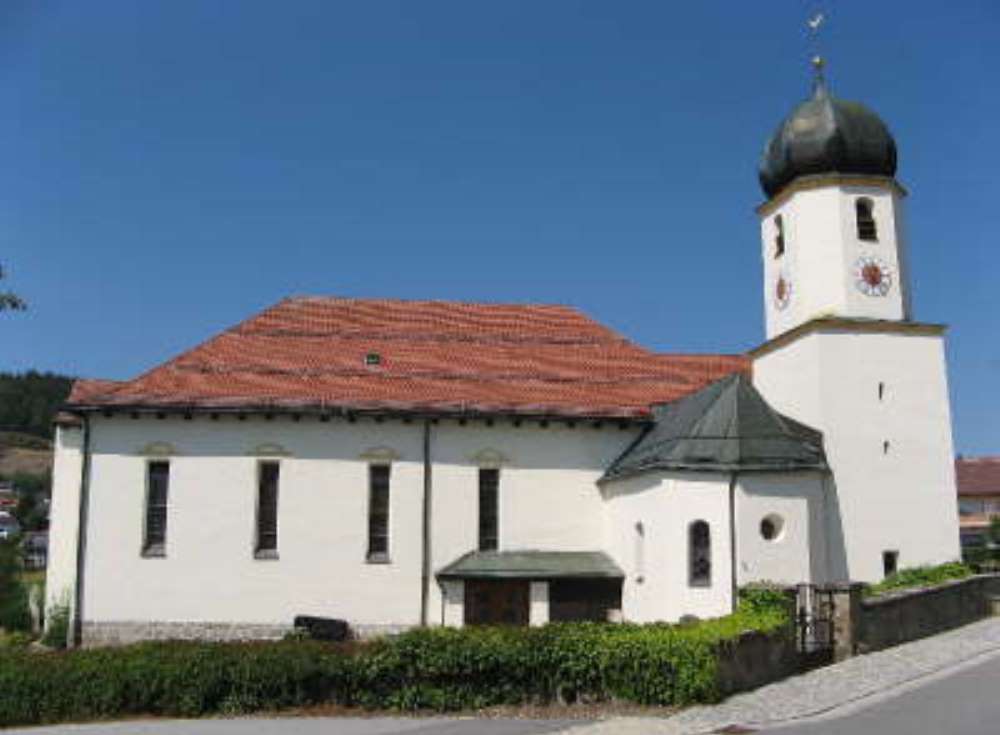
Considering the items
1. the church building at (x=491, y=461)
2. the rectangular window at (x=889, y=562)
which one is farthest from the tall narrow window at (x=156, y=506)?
the rectangular window at (x=889, y=562)

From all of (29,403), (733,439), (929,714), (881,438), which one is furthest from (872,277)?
(29,403)

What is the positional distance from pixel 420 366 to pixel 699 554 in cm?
1004

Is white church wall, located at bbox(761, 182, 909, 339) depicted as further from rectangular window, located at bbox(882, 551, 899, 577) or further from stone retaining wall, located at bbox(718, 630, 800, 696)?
stone retaining wall, located at bbox(718, 630, 800, 696)

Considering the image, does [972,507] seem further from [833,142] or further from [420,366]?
[420,366]

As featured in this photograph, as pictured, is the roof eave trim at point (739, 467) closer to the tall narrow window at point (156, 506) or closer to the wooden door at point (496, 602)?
the wooden door at point (496, 602)

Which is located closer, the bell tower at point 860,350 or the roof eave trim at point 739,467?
the roof eave trim at point 739,467

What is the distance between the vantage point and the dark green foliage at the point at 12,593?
31.4 metres

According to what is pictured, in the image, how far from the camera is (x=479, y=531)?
27062 millimetres

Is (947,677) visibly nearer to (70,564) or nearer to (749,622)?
(749,622)

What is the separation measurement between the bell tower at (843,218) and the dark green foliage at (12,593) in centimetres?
2453

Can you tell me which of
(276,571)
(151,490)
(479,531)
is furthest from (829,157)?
(151,490)

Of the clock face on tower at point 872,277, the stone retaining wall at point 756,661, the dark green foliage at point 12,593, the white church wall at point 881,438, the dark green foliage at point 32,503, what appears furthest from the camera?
the dark green foliage at point 32,503

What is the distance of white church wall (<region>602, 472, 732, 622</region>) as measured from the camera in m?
21.8

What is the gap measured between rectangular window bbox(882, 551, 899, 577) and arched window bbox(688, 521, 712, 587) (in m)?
4.81
